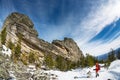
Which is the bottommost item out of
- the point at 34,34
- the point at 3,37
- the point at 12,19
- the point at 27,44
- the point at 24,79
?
the point at 24,79

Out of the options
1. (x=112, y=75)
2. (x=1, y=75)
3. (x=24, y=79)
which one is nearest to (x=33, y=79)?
(x=24, y=79)

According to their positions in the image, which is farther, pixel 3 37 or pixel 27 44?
pixel 27 44

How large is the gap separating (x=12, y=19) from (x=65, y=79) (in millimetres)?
158637

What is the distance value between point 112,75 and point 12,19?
165363 mm

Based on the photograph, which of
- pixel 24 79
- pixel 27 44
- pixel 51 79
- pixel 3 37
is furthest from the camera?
pixel 27 44

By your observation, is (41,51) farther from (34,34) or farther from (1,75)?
(1,75)

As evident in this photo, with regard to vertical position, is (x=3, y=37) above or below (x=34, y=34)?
below

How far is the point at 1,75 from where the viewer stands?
1294 inches

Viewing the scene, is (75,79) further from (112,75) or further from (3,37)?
(3,37)

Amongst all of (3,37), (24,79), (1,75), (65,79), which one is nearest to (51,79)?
(65,79)

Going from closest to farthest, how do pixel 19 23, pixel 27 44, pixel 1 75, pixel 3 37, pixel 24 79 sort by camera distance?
pixel 1 75, pixel 24 79, pixel 3 37, pixel 27 44, pixel 19 23

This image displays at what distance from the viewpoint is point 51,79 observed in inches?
1654

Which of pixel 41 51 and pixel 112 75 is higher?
pixel 41 51

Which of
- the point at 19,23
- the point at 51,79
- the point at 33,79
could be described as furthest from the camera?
the point at 19,23
